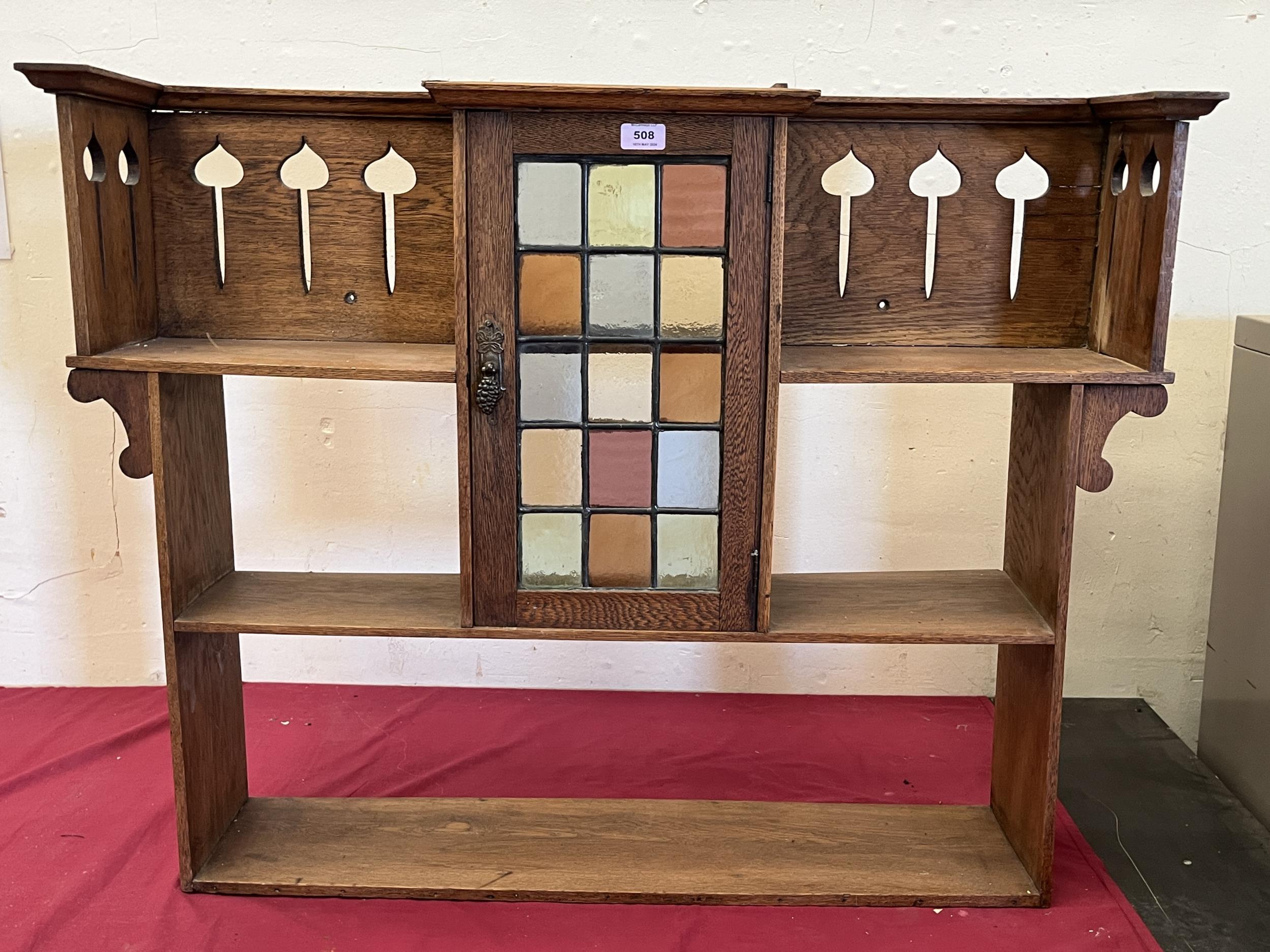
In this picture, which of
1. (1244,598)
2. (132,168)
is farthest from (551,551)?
(1244,598)

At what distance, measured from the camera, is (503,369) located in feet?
6.23

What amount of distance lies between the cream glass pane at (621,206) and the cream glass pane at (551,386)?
19cm

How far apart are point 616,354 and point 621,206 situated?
0.76 feet

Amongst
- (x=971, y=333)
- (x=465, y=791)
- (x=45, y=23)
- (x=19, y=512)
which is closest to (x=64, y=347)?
(x=19, y=512)

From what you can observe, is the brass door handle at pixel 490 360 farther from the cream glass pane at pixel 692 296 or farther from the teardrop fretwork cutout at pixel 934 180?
the teardrop fretwork cutout at pixel 934 180

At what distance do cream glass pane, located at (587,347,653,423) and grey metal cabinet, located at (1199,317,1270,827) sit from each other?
142cm

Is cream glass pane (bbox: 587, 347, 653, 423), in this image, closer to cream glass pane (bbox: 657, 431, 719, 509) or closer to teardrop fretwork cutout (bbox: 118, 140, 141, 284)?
cream glass pane (bbox: 657, 431, 719, 509)

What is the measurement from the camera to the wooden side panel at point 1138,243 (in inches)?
73.3

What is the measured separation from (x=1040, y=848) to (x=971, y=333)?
2.99 ft

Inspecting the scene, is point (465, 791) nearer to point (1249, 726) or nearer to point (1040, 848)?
point (1040, 848)

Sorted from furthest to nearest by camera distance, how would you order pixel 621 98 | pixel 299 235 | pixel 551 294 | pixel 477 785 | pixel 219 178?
pixel 219 178 < pixel 477 785 < pixel 299 235 < pixel 551 294 < pixel 621 98

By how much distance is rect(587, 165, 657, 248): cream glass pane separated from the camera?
6.11ft

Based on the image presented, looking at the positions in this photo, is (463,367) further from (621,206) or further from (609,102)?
(609,102)

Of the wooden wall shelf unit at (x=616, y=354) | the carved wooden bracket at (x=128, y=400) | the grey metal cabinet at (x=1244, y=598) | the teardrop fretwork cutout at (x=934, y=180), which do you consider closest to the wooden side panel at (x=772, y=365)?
the wooden wall shelf unit at (x=616, y=354)
